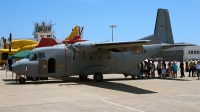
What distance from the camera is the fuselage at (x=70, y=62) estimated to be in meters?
16.0

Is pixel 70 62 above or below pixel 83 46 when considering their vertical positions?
below

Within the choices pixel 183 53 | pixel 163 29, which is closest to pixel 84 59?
pixel 163 29

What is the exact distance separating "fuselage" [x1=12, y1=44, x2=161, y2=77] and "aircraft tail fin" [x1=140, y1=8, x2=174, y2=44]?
10.0ft

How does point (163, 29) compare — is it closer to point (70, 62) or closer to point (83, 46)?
point (83, 46)

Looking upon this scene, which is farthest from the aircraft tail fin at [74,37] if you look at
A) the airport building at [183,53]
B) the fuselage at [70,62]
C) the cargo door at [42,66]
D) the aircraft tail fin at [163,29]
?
the airport building at [183,53]

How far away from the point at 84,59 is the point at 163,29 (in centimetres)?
793

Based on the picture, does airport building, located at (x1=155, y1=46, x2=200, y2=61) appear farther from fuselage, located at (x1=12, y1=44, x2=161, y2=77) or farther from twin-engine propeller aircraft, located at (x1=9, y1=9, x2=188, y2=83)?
fuselage, located at (x1=12, y1=44, x2=161, y2=77)

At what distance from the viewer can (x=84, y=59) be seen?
17406 millimetres

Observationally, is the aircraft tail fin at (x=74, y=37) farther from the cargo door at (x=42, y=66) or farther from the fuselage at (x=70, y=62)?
the cargo door at (x=42, y=66)

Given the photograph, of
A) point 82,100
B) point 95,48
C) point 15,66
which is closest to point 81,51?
point 95,48

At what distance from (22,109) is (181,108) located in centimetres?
527

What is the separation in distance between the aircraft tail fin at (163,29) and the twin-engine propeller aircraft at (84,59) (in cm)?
89

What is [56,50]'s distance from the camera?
16734mm

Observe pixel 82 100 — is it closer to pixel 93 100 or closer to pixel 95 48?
pixel 93 100
